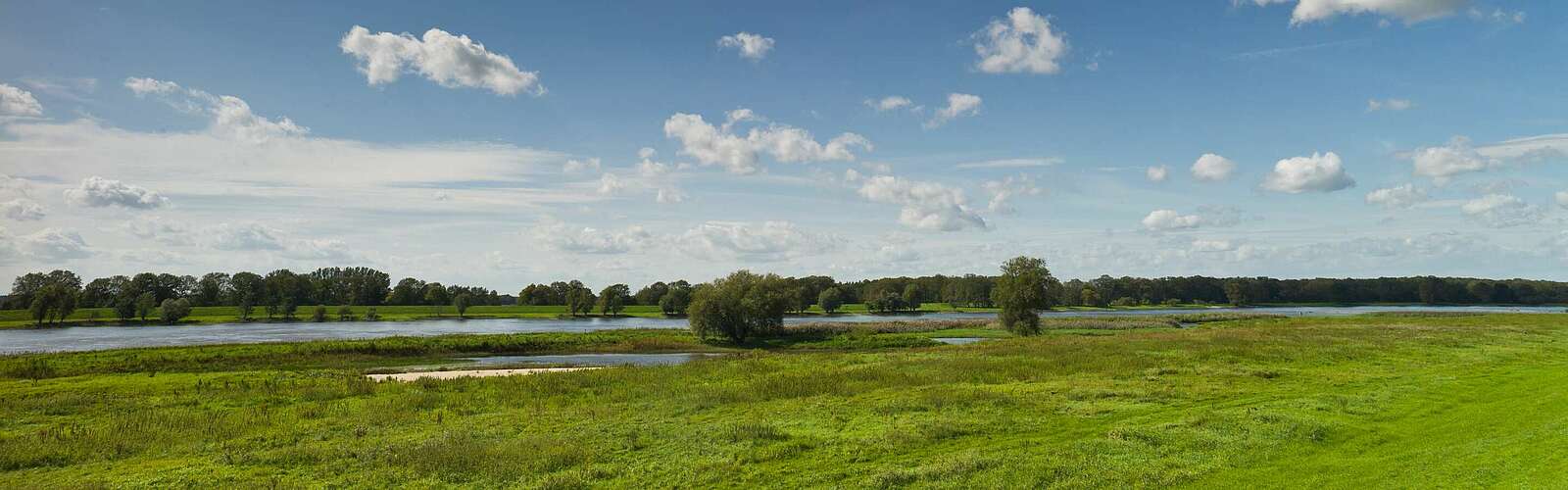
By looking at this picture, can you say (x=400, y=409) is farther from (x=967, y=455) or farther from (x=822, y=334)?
(x=822, y=334)

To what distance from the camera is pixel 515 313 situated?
6742 inches

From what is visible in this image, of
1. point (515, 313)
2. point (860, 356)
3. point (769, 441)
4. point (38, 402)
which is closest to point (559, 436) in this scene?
point (769, 441)

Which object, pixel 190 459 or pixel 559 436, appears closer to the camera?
pixel 190 459

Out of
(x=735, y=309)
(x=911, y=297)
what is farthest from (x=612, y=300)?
(x=735, y=309)

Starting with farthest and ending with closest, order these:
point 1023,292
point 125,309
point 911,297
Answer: point 911,297 < point 125,309 < point 1023,292

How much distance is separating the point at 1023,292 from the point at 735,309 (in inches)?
1142

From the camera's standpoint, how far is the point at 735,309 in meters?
74.6

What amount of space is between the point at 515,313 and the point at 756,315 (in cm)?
11295

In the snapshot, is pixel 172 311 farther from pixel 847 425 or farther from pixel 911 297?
pixel 847 425

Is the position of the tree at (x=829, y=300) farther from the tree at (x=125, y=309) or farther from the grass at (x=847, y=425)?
the tree at (x=125, y=309)

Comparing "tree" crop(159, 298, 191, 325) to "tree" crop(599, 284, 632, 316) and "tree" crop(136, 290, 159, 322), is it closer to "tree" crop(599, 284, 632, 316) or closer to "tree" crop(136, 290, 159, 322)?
"tree" crop(136, 290, 159, 322)

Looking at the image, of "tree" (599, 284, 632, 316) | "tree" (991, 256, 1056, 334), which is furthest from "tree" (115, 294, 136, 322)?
"tree" (991, 256, 1056, 334)

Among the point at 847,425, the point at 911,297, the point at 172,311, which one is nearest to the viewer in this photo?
the point at 847,425

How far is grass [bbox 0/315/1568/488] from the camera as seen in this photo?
15.3 meters
